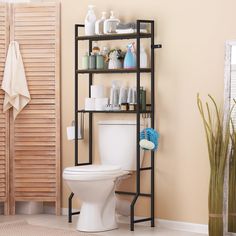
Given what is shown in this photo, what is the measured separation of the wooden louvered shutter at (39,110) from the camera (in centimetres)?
632

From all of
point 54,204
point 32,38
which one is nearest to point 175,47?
point 32,38

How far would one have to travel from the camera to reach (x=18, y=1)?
263 inches

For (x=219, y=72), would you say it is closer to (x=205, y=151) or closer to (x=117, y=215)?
(x=205, y=151)

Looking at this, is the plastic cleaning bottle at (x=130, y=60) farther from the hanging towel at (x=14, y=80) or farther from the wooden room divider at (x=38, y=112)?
the hanging towel at (x=14, y=80)

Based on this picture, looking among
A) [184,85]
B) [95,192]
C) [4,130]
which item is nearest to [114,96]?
[184,85]

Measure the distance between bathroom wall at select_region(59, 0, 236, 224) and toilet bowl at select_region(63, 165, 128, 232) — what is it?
0.39m

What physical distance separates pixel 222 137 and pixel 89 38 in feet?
4.89

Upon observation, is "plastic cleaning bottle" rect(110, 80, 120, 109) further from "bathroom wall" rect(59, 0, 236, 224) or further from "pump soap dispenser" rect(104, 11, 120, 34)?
"pump soap dispenser" rect(104, 11, 120, 34)

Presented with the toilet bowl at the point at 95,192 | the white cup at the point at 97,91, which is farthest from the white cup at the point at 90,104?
the toilet bowl at the point at 95,192

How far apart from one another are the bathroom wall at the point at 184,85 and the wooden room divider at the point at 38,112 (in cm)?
79

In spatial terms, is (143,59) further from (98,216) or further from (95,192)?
(98,216)

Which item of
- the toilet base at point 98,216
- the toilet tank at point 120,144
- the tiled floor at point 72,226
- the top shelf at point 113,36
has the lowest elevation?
the tiled floor at point 72,226

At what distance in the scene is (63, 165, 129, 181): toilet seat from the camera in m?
5.47

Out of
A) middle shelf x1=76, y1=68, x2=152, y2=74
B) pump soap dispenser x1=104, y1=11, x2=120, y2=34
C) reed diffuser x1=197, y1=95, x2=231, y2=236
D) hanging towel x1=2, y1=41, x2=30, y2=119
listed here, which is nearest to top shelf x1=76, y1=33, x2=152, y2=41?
pump soap dispenser x1=104, y1=11, x2=120, y2=34
